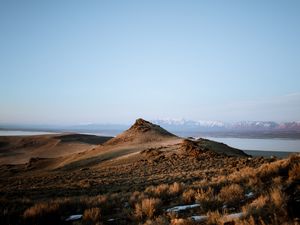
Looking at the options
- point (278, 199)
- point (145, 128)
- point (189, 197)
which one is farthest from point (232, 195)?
point (145, 128)

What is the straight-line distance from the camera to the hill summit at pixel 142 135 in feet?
168

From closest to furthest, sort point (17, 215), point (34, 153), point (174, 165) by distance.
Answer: point (17, 215), point (174, 165), point (34, 153)

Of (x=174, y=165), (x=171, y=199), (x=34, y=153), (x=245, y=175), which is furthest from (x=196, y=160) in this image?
(x=34, y=153)

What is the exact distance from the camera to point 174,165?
29.2 m

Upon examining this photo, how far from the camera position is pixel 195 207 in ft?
30.4

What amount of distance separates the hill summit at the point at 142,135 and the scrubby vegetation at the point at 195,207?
38.1 m

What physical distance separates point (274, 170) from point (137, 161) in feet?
74.0

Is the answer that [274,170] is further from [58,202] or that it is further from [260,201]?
[58,202]

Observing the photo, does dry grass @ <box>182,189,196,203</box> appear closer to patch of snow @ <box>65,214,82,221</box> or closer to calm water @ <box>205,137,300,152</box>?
patch of snow @ <box>65,214,82,221</box>

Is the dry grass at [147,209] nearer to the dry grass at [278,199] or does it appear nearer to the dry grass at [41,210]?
the dry grass at [41,210]

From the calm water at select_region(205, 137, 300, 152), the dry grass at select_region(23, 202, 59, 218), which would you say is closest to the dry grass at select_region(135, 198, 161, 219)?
the dry grass at select_region(23, 202, 59, 218)

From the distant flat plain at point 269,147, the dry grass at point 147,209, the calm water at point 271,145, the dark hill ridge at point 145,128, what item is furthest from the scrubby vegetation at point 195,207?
the calm water at point 271,145

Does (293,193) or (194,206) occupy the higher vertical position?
(293,193)

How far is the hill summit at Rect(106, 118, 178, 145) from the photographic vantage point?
5112cm
